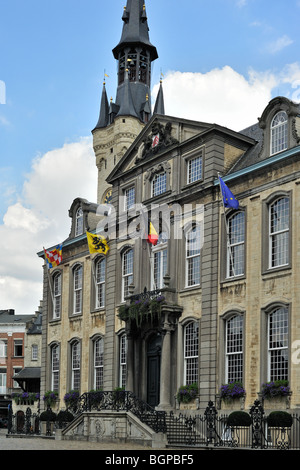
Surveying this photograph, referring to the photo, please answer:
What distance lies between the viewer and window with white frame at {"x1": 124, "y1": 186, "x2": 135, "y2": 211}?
37875mm

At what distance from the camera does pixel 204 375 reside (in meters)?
30.8

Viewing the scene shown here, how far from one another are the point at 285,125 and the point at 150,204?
860cm

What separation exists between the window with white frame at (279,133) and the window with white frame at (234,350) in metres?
6.71

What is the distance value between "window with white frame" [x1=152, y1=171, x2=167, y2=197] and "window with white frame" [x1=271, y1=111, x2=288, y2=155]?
6.78 metres

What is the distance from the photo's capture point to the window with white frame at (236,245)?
3050cm

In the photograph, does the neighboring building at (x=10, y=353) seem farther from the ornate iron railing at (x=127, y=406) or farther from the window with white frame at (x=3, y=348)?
the ornate iron railing at (x=127, y=406)

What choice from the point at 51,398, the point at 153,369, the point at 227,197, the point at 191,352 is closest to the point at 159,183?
the point at 227,197

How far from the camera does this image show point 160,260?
3488 centimetres

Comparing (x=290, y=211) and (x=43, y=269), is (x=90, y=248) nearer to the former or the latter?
(x=43, y=269)

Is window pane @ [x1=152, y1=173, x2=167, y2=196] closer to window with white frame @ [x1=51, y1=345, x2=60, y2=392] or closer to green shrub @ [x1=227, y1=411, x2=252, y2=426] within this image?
green shrub @ [x1=227, y1=411, x2=252, y2=426]

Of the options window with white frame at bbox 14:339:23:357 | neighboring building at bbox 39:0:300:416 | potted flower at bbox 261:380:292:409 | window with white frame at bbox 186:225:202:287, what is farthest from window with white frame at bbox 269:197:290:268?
window with white frame at bbox 14:339:23:357

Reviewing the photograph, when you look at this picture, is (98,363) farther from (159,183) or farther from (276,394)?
(276,394)

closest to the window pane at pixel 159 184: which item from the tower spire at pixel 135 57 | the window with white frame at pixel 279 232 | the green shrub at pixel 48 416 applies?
the window with white frame at pixel 279 232
